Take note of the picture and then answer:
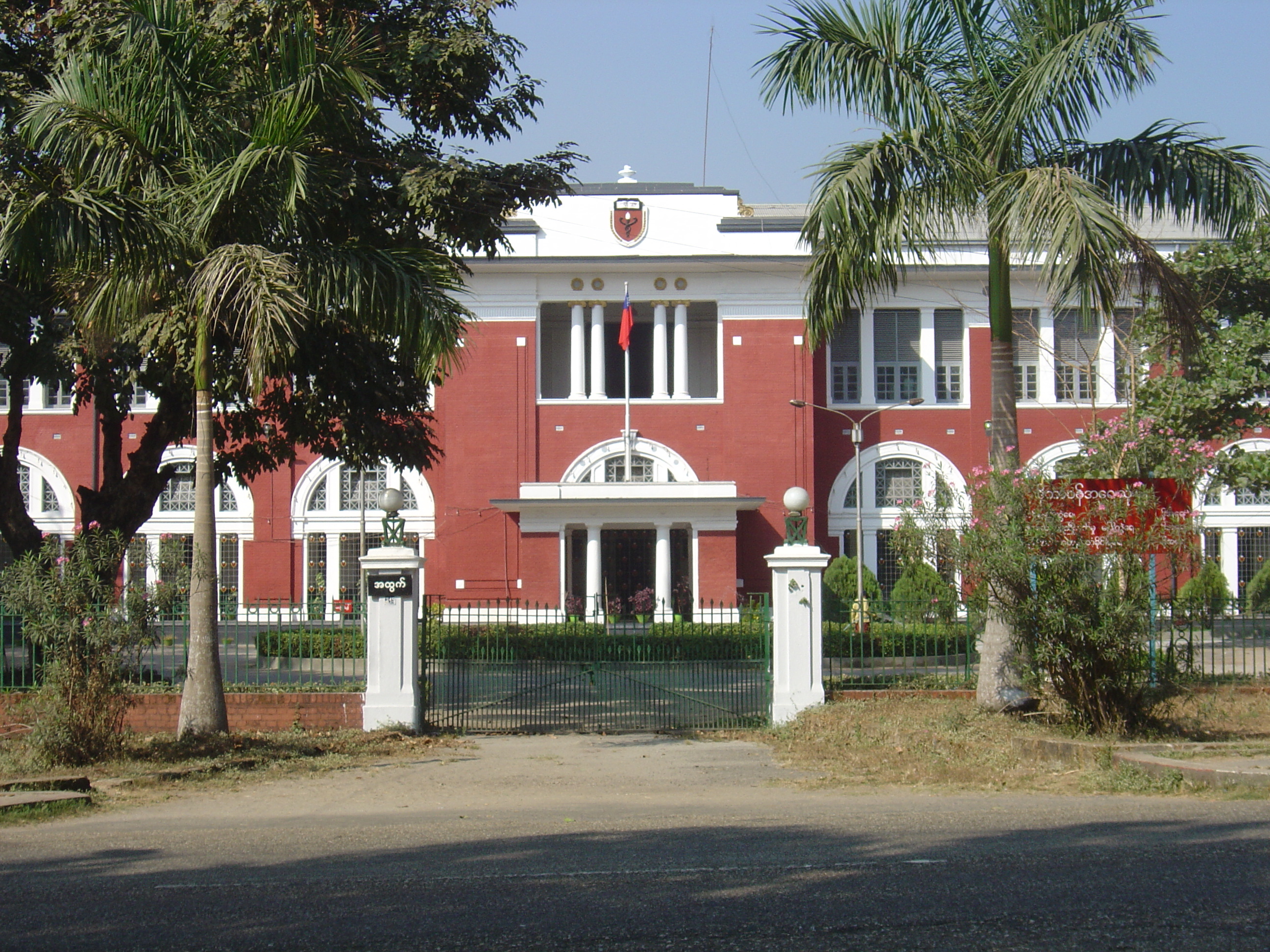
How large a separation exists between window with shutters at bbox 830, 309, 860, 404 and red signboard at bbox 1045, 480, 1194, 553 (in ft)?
85.1

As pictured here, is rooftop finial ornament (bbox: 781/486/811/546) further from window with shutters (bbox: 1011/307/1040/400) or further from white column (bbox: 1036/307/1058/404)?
window with shutters (bbox: 1011/307/1040/400)

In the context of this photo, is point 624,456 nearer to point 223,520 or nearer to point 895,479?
point 895,479

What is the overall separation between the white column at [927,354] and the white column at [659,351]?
7854 millimetres

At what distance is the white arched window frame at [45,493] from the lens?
36625 millimetres

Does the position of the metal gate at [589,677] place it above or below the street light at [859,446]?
below

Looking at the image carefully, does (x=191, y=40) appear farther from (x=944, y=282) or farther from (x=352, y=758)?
(x=944, y=282)

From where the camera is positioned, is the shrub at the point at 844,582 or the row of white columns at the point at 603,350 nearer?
the shrub at the point at 844,582

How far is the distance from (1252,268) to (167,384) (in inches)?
782

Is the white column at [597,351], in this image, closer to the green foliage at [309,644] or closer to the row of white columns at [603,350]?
the row of white columns at [603,350]

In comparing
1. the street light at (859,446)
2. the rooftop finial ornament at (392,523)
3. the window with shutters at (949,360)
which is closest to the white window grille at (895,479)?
the street light at (859,446)

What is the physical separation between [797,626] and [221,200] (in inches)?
301

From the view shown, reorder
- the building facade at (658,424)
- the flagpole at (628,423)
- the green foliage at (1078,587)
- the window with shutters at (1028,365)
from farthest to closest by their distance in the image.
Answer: the window with shutters at (1028,365) → the building facade at (658,424) → the flagpole at (628,423) → the green foliage at (1078,587)

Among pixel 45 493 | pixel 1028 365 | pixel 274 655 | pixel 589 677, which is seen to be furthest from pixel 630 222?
pixel 274 655

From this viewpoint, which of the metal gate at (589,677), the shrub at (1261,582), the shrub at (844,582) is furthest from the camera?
the shrub at (844,582)
